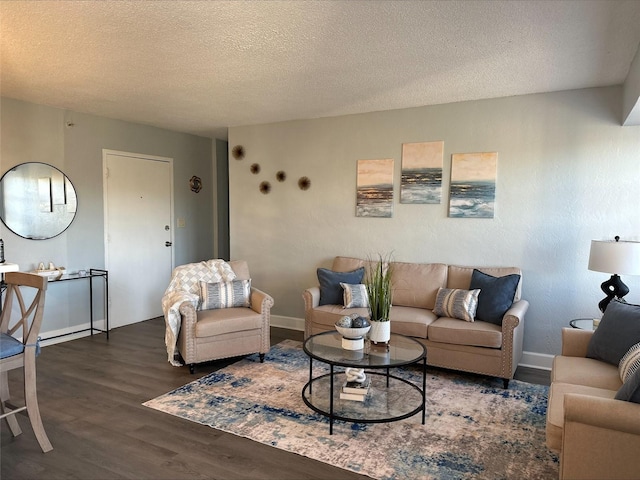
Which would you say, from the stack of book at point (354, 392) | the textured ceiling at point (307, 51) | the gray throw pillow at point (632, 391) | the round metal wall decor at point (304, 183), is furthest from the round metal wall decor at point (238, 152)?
the gray throw pillow at point (632, 391)

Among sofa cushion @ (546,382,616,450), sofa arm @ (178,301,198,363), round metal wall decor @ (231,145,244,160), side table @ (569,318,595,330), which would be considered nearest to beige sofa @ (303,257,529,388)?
side table @ (569,318,595,330)

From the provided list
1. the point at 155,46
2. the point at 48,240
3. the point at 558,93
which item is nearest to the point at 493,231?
the point at 558,93

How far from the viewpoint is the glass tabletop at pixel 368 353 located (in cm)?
274

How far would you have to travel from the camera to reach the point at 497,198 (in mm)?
4176

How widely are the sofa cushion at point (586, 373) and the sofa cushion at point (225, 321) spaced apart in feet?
8.08

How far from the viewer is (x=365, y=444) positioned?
2629 mm

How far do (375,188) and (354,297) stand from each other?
1.29 metres

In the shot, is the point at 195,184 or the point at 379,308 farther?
the point at 195,184

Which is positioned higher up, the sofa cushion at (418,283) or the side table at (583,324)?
the sofa cushion at (418,283)

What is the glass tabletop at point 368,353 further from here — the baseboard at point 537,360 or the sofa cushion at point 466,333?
the baseboard at point 537,360

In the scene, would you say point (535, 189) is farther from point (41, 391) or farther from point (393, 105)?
point (41, 391)

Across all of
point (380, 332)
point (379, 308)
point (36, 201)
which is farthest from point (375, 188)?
point (36, 201)

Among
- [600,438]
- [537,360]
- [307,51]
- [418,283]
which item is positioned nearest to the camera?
[600,438]

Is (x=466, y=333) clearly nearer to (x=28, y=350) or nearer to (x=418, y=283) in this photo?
(x=418, y=283)
